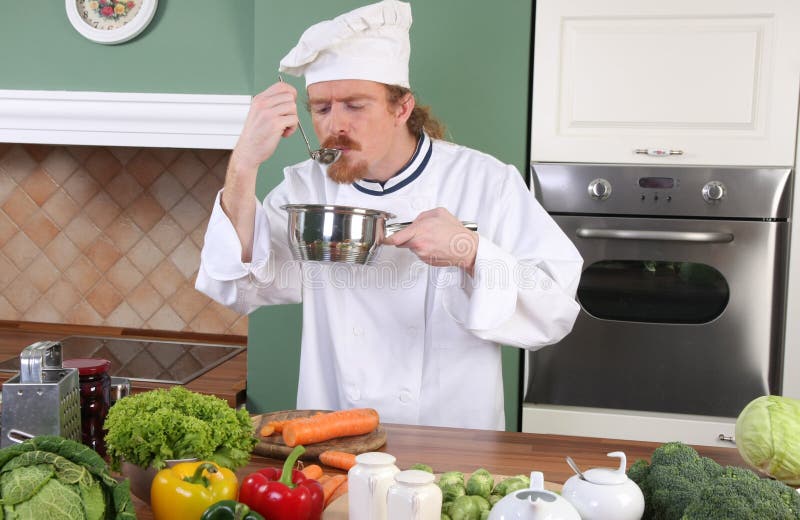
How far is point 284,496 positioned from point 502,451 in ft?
1.67

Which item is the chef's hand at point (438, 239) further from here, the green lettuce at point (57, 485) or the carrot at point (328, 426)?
the green lettuce at point (57, 485)

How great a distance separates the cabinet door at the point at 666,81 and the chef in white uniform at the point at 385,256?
373 mm

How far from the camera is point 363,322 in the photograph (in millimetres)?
1835

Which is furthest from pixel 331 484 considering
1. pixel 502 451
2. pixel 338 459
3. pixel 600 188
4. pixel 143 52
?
pixel 143 52

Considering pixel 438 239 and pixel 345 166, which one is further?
pixel 345 166

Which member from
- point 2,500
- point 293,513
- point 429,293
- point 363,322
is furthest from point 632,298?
point 2,500

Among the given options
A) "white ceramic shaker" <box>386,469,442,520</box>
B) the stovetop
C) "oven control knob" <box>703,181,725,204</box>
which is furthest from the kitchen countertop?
"oven control knob" <box>703,181,725,204</box>

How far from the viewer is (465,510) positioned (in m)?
0.94

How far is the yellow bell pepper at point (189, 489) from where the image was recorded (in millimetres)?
961

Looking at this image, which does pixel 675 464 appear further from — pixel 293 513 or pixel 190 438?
pixel 190 438

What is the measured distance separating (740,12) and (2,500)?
79.0 inches

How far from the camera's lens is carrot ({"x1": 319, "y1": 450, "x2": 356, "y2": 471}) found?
1.25 metres

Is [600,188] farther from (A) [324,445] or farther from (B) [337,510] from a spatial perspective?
(B) [337,510]

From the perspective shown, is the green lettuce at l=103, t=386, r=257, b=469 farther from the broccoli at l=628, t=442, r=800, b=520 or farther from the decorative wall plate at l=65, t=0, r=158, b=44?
the decorative wall plate at l=65, t=0, r=158, b=44
